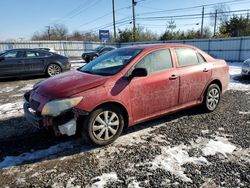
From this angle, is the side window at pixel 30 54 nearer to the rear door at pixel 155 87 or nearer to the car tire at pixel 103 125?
the rear door at pixel 155 87

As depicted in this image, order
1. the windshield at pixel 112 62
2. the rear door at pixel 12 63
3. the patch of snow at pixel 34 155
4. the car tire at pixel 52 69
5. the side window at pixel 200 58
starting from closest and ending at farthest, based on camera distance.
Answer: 1. the patch of snow at pixel 34 155
2. the windshield at pixel 112 62
3. the side window at pixel 200 58
4. the rear door at pixel 12 63
5. the car tire at pixel 52 69

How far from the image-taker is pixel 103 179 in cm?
308

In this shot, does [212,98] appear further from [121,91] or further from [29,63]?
[29,63]

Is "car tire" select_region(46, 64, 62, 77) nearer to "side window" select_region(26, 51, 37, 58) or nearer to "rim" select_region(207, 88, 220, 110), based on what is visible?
"side window" select_region(26, 51, 37, 58)

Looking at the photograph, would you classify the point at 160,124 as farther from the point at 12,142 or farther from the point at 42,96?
the point at 12,142

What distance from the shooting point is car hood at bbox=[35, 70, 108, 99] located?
3676mm

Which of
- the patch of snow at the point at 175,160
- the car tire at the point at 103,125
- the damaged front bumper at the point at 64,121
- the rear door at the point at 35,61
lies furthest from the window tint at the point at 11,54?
the patch of snow at the point at 175,160

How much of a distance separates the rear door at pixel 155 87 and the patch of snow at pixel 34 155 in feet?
4.17

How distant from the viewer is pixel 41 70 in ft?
36.9

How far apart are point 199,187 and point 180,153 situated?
84cm

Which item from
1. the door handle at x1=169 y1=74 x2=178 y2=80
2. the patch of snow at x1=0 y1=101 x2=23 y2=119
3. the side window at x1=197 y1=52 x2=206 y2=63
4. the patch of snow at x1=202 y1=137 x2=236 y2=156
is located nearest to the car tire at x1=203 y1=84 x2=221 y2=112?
the side window at x1=197 y1=52 x2=206 y2=63

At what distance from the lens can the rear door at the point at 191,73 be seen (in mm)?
4848

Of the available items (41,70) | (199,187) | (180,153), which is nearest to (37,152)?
(180,153)

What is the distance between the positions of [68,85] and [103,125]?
0.82 metres
